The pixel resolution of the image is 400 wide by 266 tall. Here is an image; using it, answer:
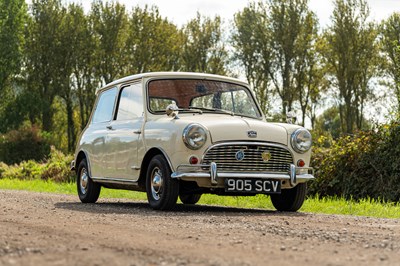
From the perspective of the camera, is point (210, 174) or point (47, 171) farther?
point (47, 171)

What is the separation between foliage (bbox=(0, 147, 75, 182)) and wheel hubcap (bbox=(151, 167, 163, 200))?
13723 mm

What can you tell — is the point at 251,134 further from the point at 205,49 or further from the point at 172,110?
the point at 205,49

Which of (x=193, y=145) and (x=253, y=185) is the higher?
(x=193, y=145)

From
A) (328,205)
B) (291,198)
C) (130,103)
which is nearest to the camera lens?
(291,198)

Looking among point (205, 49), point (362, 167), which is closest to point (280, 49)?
point (205, 49)

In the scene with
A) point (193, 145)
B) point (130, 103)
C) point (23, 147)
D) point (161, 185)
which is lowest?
point (161, 185)

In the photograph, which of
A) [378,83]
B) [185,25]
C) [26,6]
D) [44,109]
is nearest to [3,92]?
[44,109]

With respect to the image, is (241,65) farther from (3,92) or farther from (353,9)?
(3,92)

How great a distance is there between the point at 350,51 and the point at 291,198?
33.6 m

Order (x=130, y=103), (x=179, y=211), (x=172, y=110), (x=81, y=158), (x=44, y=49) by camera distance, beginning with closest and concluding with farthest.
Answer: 1. (x=179, y=211)
2. (x=172, y=110)
3. (x=130, y=103)
4. (x=81, y=158)
5. (x=44, y=49)

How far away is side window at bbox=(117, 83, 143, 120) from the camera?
10.4 metres

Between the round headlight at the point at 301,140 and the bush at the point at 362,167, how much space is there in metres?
3.66

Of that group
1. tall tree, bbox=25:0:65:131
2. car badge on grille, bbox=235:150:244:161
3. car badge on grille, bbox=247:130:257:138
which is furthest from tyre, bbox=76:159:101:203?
tall tree, bbox=25:0:65:131

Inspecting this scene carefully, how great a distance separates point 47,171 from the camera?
24656 mm
